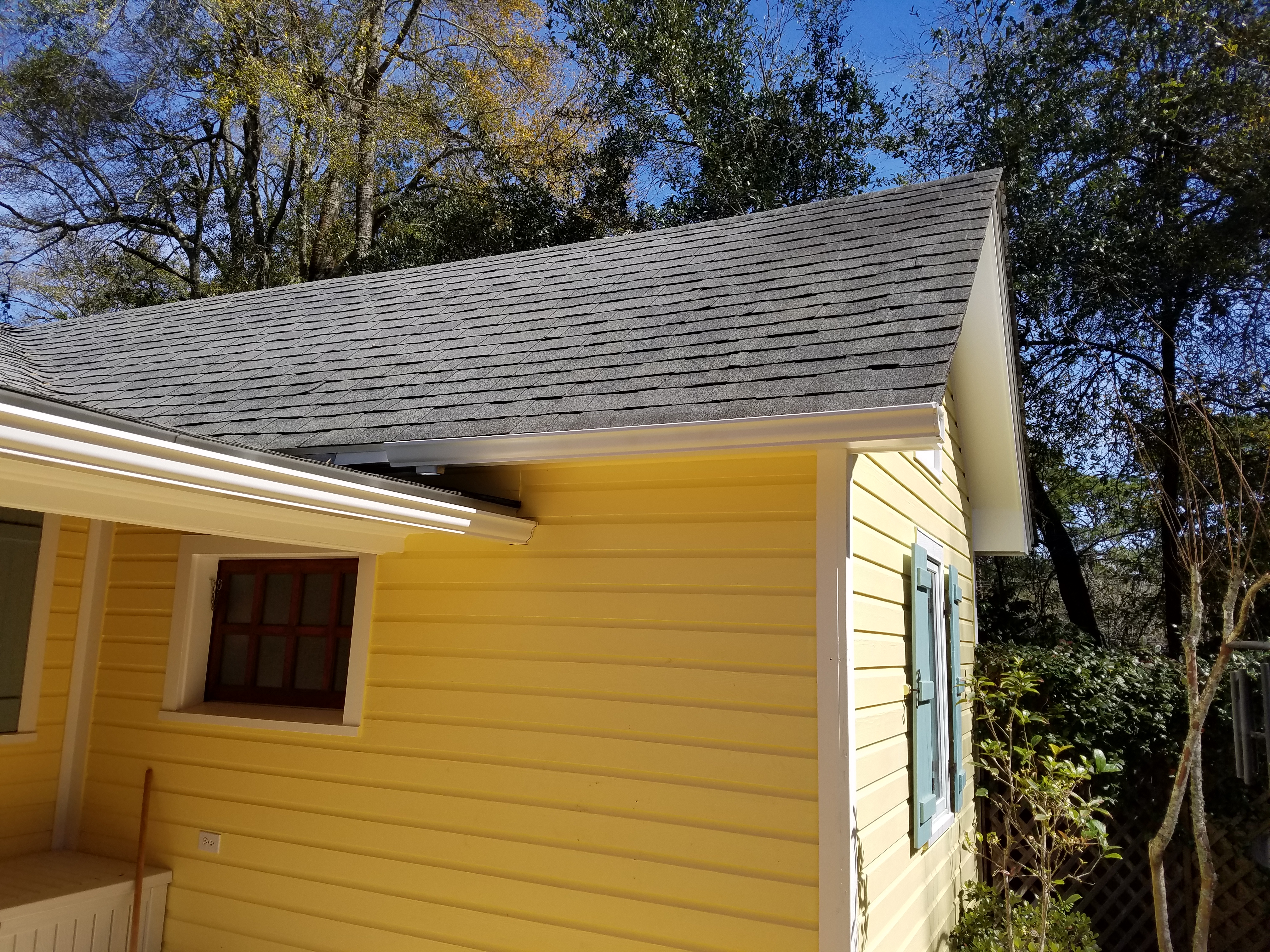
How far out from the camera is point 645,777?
364 centimetres

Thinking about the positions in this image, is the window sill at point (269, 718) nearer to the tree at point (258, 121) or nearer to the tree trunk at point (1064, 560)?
the tree trunk at point (1064, 560)

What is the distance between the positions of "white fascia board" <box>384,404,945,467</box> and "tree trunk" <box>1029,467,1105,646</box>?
31.6ft

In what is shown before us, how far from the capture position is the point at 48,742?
5023 millimetres

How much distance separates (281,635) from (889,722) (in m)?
3.10

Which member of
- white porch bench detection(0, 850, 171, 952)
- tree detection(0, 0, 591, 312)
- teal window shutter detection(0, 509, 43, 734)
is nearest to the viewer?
white porch bench detection(0, 850, 171, 952)

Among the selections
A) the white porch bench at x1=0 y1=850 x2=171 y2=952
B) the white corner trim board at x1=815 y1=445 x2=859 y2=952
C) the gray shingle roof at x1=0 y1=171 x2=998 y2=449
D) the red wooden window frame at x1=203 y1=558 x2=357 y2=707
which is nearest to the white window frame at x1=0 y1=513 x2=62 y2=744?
the white porch bench at x1=0 y1=850 x2=171 y2=952

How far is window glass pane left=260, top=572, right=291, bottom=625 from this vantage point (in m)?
4.84

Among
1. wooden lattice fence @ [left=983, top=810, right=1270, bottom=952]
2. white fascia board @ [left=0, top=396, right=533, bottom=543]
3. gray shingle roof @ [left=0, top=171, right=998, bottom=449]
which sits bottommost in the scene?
wooden lattice fence @ [left=983, top=810, right=1270, bottom=952]

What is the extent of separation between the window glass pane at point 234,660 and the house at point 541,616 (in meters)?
0.02

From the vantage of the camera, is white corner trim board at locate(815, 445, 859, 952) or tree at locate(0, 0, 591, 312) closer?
white corner trim board at locate(815, 445, 859, 952)

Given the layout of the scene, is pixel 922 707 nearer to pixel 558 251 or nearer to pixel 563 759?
pixel 563 759

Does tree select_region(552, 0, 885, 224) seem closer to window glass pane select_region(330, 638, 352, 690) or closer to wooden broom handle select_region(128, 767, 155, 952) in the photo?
window glass pane select_region(330, 638, 352, 690)

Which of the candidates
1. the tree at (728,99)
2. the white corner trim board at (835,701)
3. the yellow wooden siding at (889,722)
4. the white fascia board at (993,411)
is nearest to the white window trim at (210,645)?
the white corner trim board at (835,701)

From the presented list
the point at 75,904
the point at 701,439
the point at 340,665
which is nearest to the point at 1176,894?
the point at 701,439
